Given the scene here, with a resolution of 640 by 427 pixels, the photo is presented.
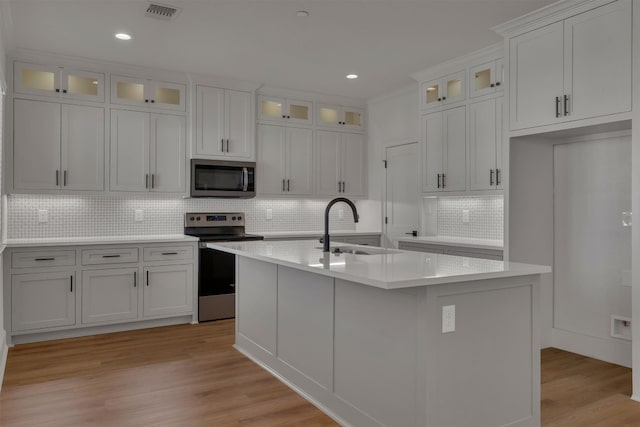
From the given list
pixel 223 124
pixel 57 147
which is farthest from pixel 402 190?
pixel 57 147

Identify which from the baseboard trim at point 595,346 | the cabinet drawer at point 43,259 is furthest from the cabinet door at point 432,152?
the cabinet drawer at point 43,259

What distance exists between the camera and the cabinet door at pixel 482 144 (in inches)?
173

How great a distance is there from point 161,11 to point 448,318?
2962 millimetres

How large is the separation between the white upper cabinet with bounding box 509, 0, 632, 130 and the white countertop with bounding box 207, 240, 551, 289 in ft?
4.94

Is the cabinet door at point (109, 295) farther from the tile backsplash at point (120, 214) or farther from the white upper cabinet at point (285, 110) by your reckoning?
the white upper cabinet at point (285, 110)

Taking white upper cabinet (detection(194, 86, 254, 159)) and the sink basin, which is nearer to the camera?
the sink basin

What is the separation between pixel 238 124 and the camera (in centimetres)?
541

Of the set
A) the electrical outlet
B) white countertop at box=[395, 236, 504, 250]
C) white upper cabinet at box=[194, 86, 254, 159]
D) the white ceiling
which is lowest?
the electrical outlet

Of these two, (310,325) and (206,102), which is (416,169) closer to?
(206,102)

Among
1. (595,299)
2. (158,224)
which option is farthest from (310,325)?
(158,224)

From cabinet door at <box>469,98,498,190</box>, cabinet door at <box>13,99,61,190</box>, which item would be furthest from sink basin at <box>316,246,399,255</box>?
cabinet door at <box>13,99,61,190</box>

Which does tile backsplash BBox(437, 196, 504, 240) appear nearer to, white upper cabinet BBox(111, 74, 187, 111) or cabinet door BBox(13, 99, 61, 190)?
white upper cabinet BBox(111, 74, 187, 111)

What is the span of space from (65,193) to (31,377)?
187cm

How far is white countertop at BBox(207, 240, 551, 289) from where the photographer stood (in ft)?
6.40
